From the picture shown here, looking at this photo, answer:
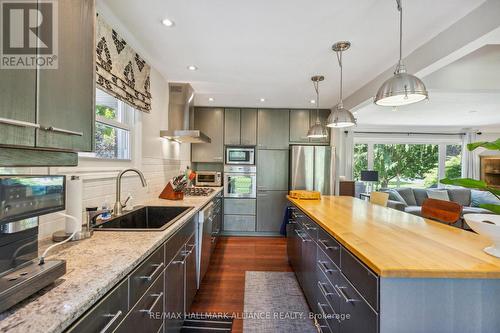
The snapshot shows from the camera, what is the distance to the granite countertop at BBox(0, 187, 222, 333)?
575 mm

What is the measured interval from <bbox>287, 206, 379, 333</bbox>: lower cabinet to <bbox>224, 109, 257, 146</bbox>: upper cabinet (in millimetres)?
2416

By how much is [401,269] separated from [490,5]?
1832 mm

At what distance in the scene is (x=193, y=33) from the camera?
198 cm

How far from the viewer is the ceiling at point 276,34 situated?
1.62 m

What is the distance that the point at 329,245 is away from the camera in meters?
1.51

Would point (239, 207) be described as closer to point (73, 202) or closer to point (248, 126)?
point (248, 126)

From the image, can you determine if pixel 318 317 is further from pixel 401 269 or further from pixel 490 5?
pixel 490 5

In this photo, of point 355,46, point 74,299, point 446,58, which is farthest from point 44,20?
point 446,58

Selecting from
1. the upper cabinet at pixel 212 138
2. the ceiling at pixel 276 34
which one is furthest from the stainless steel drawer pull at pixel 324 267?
the upper cabinet at pixel 212 138

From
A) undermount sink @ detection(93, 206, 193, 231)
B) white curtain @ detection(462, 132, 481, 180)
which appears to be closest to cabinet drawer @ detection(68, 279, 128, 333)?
undermount sink @ detection(93, 206, 193, 231)

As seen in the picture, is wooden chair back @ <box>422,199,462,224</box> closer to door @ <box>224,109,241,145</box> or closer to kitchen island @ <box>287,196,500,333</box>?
kitchen island @ <box>287,196,500,333</box>

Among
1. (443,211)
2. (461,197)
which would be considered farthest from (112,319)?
(461,197)

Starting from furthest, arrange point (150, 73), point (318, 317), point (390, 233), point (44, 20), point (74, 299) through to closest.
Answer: point (150, 73) → point (318, 317) → point (390, 233) → point (44, 20) → point (74, 299)

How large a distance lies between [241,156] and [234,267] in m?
2.04
